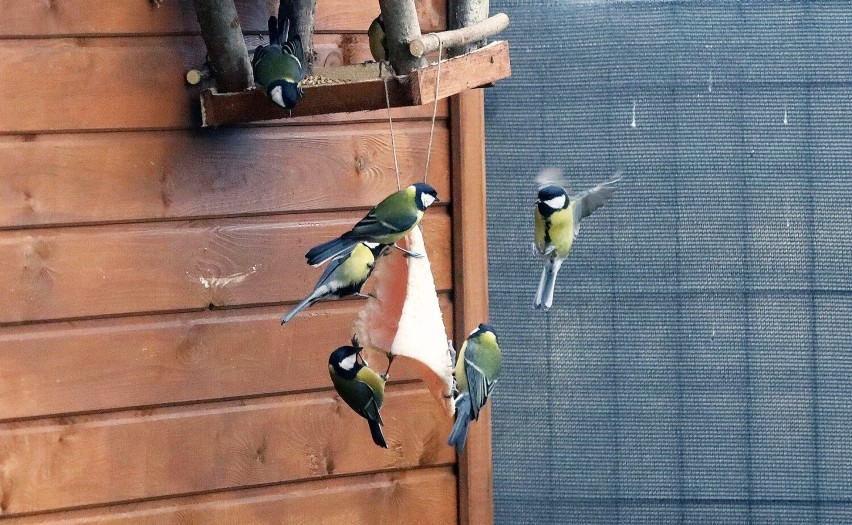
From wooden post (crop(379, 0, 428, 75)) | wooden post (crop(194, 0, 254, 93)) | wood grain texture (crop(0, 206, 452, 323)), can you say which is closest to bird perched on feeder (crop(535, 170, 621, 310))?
wooden post (crop(379, 0, 428, 75))

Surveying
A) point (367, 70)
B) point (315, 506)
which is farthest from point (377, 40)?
point (315, 506)

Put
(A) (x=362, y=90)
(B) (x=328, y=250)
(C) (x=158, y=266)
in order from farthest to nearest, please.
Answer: (C) (x=158, y=266) → (A) (x=362, y=90) → (B) (x=328, y=250)

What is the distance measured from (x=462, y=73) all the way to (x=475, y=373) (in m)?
0.37

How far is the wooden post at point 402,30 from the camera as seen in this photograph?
114 centimetres

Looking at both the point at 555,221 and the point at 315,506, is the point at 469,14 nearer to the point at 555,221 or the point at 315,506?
the point at 555,221

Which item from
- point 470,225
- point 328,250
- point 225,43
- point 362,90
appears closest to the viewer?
point 328,250

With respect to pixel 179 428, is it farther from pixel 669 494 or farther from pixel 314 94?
pixel 669 494

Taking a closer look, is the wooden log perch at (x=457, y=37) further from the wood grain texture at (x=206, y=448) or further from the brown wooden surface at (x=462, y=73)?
the wood grain texture at (x=206, y=448)

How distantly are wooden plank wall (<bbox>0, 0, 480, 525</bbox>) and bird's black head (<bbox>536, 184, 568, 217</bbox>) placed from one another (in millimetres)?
327

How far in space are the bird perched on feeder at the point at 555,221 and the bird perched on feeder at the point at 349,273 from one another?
23 cm

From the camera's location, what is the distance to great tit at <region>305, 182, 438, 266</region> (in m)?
1.07

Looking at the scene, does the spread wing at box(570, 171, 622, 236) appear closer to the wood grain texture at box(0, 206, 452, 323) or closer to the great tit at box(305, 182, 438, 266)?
the great tit at box(305, 182, 438, 266)

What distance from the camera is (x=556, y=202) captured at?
3.93 ft

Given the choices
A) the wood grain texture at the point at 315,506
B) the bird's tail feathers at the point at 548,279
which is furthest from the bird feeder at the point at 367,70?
the wood grain texture at the point at 315,506
